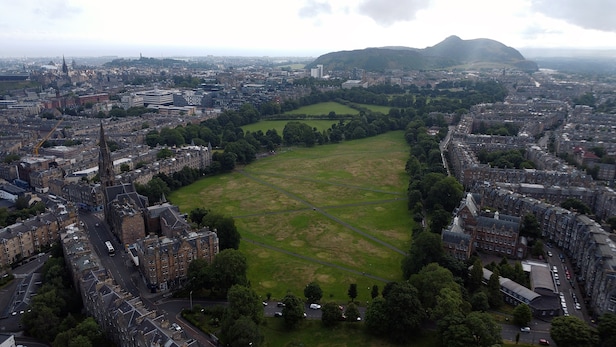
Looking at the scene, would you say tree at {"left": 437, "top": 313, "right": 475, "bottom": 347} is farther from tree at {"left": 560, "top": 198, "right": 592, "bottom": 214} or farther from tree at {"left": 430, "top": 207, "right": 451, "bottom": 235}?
tree at {"left": 560, "top": 198, "right": 592, "bottom": 214}

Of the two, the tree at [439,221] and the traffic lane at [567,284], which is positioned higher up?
the tree at [439,221]

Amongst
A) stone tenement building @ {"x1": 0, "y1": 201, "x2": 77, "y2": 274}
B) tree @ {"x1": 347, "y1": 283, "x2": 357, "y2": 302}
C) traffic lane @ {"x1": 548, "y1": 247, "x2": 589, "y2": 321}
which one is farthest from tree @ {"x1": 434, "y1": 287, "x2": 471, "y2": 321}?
stone tenement building @ {"x1": 0, "y1": 201, "x2": 77, "y2": 274}

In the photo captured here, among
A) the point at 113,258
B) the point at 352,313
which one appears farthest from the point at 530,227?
the point at 113,258

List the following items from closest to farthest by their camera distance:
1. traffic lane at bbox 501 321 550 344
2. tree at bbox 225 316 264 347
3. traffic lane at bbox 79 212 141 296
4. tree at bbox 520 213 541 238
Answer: tree at bbox 225 316 264 347, traffic lane at bbox 501 321 550 344, traffic lane at bbox 79 212 141 296, tree at bbox 520 213 541 238

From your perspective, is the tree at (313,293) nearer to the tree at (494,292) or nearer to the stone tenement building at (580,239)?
the tree at (494,292)

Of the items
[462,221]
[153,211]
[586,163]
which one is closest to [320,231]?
[462,221]

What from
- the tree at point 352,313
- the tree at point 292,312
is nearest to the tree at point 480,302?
the tree at point 352,313

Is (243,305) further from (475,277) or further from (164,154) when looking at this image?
(164,154)
